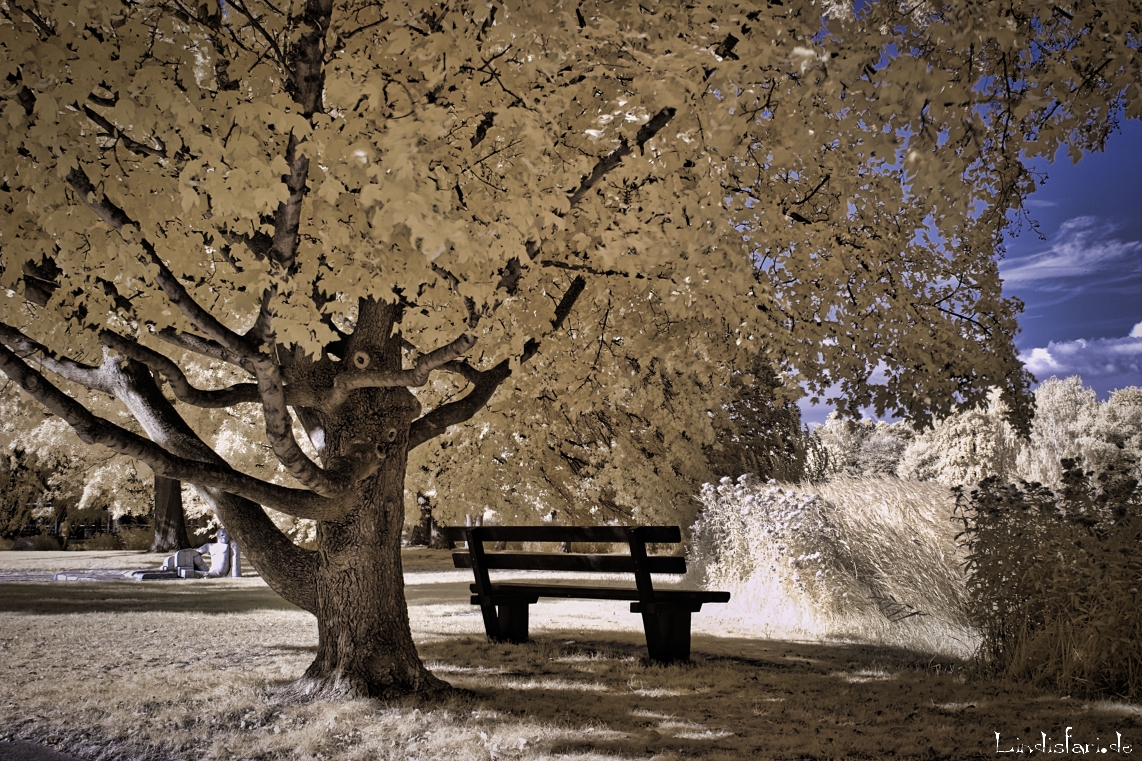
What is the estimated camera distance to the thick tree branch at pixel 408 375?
5859mm

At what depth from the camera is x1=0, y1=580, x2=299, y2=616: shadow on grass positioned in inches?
473

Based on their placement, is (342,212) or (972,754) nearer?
(972,754)

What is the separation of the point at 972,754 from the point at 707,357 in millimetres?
4898

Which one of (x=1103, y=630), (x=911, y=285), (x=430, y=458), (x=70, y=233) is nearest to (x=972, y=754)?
(x=1103, y=630)

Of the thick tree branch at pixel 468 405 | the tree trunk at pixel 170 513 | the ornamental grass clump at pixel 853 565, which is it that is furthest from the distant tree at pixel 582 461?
the tree trunk at pixel 170 513

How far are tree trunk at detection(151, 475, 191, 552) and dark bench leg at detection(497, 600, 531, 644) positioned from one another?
19095mm

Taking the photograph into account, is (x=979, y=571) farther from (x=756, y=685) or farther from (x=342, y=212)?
(x=342, y=212)

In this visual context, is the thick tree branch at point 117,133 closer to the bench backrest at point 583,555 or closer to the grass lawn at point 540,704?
the grass lawn at point 540,704

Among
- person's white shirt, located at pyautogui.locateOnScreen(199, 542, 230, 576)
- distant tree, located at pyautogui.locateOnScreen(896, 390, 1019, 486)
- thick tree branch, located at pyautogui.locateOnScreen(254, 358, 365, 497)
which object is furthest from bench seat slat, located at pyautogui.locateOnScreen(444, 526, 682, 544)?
distant tree, located at pyautogui.locateOnScreen(896, 390, 1019, 486)

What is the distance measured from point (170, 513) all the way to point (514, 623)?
19502 mm

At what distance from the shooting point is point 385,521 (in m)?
6.51

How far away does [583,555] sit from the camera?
26.0 ft

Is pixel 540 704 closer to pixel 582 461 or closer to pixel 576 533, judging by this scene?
pixel 576 533

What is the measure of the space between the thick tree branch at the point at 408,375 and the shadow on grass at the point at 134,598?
7368mm
